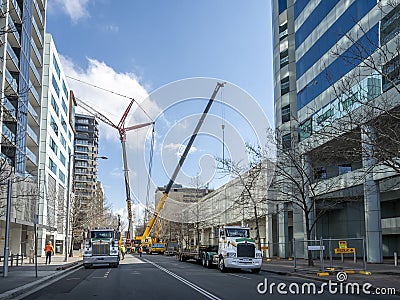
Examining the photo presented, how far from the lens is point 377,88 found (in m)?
33.3

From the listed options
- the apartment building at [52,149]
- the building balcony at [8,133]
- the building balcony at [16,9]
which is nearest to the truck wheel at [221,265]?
the building balcony at [8,133]

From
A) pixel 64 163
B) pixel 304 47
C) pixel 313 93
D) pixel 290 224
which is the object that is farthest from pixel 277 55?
pixel 64 163

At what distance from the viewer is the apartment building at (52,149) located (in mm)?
64250

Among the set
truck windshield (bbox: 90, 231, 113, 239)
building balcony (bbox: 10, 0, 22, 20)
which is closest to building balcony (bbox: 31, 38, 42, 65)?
building balcony (bbox: 10, 0, 22, 20)

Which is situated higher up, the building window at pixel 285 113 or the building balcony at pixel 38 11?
the building balcony at pixel 38 11

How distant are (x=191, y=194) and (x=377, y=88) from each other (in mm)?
59031

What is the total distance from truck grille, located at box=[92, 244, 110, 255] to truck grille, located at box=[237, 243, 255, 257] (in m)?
10.8

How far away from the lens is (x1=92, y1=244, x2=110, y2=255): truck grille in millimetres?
36062

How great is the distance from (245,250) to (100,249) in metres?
11.5

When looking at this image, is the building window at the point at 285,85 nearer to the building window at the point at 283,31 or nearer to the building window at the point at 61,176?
the building window at the point at 283,31

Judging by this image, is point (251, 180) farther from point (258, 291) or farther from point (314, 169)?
point (258, 291)

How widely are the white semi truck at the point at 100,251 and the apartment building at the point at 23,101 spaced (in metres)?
6.52

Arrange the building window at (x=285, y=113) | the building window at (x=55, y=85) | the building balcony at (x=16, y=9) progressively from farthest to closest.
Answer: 1. the building window at (x=55, y=85)
2. the building window at (x=285, y=113)
3. the building balcony at (x=16, y=9)

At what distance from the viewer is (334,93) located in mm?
37719
